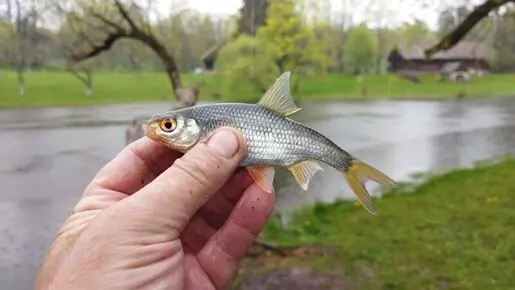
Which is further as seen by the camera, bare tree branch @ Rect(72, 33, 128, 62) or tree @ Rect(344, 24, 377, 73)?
tree @ Rect(344, 24, 377, 73)

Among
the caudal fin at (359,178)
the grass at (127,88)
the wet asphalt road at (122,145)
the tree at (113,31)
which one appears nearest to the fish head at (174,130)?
the caudal fin at (359,178)

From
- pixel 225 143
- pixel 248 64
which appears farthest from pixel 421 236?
pixel 225 143

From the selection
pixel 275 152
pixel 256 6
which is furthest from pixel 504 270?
pixel 256 6

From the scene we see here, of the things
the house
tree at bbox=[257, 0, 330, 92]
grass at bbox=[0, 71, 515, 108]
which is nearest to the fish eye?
grass at bbox=[0, 71, 515, 108]

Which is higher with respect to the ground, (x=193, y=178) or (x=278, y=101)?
(x=278, y=101)

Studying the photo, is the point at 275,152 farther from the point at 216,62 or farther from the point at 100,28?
the point at 216,62

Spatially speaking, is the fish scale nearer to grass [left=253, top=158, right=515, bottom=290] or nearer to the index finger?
the index finger

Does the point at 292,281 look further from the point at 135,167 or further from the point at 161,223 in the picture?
the point at 161,223
